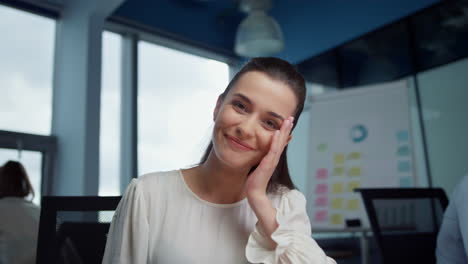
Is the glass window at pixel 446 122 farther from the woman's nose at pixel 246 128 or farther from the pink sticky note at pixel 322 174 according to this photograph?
the woman's nose at pixel 246 128

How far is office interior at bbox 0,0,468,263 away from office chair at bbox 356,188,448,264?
1.05 metres

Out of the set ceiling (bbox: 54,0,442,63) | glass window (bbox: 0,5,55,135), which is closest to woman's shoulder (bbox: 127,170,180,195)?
glass window (bbox: 0,5,55,135)

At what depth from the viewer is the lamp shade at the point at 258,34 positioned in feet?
11.1

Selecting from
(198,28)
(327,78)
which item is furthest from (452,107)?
(198,28)

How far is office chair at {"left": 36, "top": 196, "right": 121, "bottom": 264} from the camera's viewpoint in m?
1.17

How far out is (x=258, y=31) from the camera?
338 centimetres

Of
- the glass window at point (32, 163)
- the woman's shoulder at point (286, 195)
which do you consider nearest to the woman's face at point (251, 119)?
the woman's shoulder at point (286, 195)

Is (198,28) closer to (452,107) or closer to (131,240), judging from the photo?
(452,107)

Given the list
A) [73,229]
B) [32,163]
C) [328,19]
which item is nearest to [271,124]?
[73,229]

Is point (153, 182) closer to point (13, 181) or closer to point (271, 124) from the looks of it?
point (271, 124)

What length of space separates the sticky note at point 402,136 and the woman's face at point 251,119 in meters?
2.60

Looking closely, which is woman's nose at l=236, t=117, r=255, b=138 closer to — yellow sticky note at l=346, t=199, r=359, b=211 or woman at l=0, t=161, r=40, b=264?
woman at l=0, t=161, r=40, b=264

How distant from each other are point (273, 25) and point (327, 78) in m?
1.67

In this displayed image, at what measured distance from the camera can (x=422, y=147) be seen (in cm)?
395
